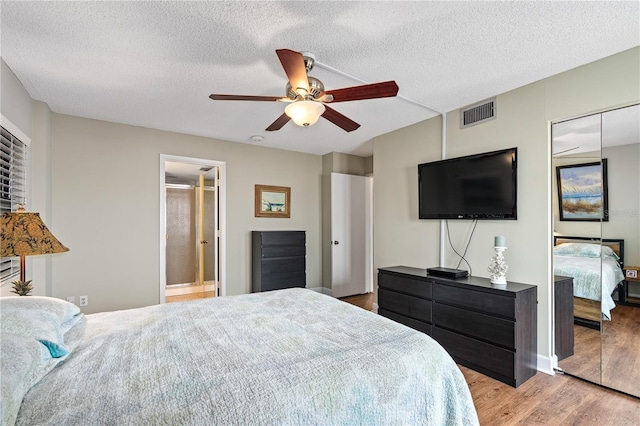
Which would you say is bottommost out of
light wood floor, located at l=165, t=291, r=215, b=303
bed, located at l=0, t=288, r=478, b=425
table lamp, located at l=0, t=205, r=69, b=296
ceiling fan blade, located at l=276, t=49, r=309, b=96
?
light wood floor, located at l=165, t=291, r=215, b=303

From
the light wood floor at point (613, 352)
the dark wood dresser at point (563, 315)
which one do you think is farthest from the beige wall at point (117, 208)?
the light wood floor at point (613, 352)

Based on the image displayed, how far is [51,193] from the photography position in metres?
3.24

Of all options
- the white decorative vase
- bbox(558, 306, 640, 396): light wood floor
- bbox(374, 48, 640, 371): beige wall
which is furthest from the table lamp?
bbox(558, 306, 640, 396): light wood floor

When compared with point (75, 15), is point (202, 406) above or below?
below

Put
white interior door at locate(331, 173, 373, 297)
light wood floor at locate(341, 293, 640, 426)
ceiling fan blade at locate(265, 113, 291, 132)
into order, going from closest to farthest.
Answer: light wood floor at locate(341, 293, 640, 426)
ceiling fan blade at locate(265, 113, 291, 132)
white interior door at locate(331, 173, 373, 297)

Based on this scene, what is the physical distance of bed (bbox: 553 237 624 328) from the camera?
2254 millimetres

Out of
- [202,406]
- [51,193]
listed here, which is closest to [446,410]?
[202,406]

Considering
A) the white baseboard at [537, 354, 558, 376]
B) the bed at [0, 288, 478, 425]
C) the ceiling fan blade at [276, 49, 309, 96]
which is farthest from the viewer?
the white baseboard at [537, 354, 558, 376]

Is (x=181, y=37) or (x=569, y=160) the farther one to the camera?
(x=569, y=160)

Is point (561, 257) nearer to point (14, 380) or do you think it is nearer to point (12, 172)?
point (14, 380)

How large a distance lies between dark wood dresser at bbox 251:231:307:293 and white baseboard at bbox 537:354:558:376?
2.96m

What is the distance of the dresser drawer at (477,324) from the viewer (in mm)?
2328

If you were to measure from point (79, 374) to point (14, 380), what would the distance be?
23 centimetres

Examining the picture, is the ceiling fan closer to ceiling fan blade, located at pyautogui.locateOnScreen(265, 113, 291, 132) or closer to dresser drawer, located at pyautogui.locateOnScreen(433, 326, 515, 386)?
ceiling fan blade, located at pyautogui.locateOnScreen(265, 113, 291, 132)
